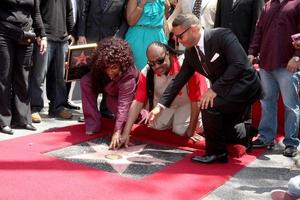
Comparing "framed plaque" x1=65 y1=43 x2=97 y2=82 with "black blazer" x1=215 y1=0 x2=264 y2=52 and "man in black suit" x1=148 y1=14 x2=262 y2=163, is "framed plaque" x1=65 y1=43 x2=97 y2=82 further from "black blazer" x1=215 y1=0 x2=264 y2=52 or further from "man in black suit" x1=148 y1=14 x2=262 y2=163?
"black blazer" x1=215 y1=0 x2=264 y2=52

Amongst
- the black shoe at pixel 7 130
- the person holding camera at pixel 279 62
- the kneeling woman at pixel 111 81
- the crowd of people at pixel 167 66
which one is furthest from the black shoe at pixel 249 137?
the black shoe at pixel 7 130

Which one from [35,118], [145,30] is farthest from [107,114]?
[145,30]

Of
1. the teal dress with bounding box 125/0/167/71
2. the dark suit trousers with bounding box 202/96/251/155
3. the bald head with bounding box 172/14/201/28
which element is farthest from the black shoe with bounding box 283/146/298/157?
the teal dress with bounding box 125/0/167/71

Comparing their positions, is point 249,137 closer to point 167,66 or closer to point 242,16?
point 167,66

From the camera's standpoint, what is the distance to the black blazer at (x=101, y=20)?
189 inches

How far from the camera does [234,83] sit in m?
3.54

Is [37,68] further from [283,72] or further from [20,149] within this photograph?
[283,72]

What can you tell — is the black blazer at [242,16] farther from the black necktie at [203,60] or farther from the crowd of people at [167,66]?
the black necktie at [203,60]

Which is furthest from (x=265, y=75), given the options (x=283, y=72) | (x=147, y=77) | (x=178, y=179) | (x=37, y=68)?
(x=37, y=68)

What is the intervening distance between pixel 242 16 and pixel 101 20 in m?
1.44

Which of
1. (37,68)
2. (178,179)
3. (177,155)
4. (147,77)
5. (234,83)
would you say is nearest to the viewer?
(178,179)

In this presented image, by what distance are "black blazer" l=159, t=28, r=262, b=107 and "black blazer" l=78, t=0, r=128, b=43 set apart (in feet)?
4.57

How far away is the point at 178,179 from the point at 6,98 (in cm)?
193

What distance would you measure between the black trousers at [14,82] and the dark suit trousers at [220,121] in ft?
5.91
